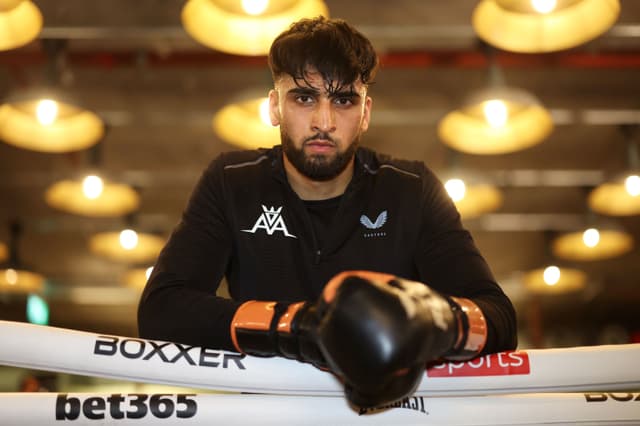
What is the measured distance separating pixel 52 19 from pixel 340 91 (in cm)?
342

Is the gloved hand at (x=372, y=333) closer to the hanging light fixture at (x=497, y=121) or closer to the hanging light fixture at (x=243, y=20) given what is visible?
the hanging light fixture at (x=243, y=20)

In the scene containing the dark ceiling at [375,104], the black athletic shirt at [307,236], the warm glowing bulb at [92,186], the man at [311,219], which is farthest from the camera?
the warm glowing bulb at [92,186]

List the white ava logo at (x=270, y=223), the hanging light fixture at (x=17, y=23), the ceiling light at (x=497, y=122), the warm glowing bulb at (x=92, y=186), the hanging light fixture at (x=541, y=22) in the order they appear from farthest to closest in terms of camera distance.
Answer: the warm glowing bulb at (x=92, y=186) → the ceiling light at (x=497, y=122) → the hanging light fixture at (x=17, y=23) → the hanging light fixture at (x=541, y=22) → the white ava logo at (x=270, y=223)

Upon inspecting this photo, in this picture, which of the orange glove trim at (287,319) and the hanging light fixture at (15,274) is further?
the hanging light fixture at (15,274)

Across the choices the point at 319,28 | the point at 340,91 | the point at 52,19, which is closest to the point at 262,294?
the point at 340,91

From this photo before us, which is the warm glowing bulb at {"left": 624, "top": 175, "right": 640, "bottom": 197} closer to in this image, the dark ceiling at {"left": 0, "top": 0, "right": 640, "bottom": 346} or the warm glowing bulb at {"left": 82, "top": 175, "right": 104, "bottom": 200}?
the dark ceiling at {"left": 0, "top": 0, "right": 640, "bottom": 346}

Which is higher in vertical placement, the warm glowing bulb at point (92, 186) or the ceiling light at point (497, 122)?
the warm glowing bulb at point (92, 186)

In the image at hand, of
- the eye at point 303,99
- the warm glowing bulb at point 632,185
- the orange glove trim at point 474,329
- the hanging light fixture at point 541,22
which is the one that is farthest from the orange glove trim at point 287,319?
→ the warm glowing bulb at point 632,185

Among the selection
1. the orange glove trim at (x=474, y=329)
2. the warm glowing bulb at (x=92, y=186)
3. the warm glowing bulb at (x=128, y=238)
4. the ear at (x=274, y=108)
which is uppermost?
the warm glowing bulb at (x=128, y=238)

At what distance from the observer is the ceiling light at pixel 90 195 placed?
539 cm

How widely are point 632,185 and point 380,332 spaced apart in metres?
4.59

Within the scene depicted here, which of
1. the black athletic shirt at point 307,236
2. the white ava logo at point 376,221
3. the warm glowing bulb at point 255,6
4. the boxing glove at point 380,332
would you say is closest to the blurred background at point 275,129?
the warm glowing bulb at point 255,6

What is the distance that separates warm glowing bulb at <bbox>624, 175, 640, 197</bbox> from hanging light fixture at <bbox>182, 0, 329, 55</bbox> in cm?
295

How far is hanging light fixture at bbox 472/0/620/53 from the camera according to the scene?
328 centimetres
